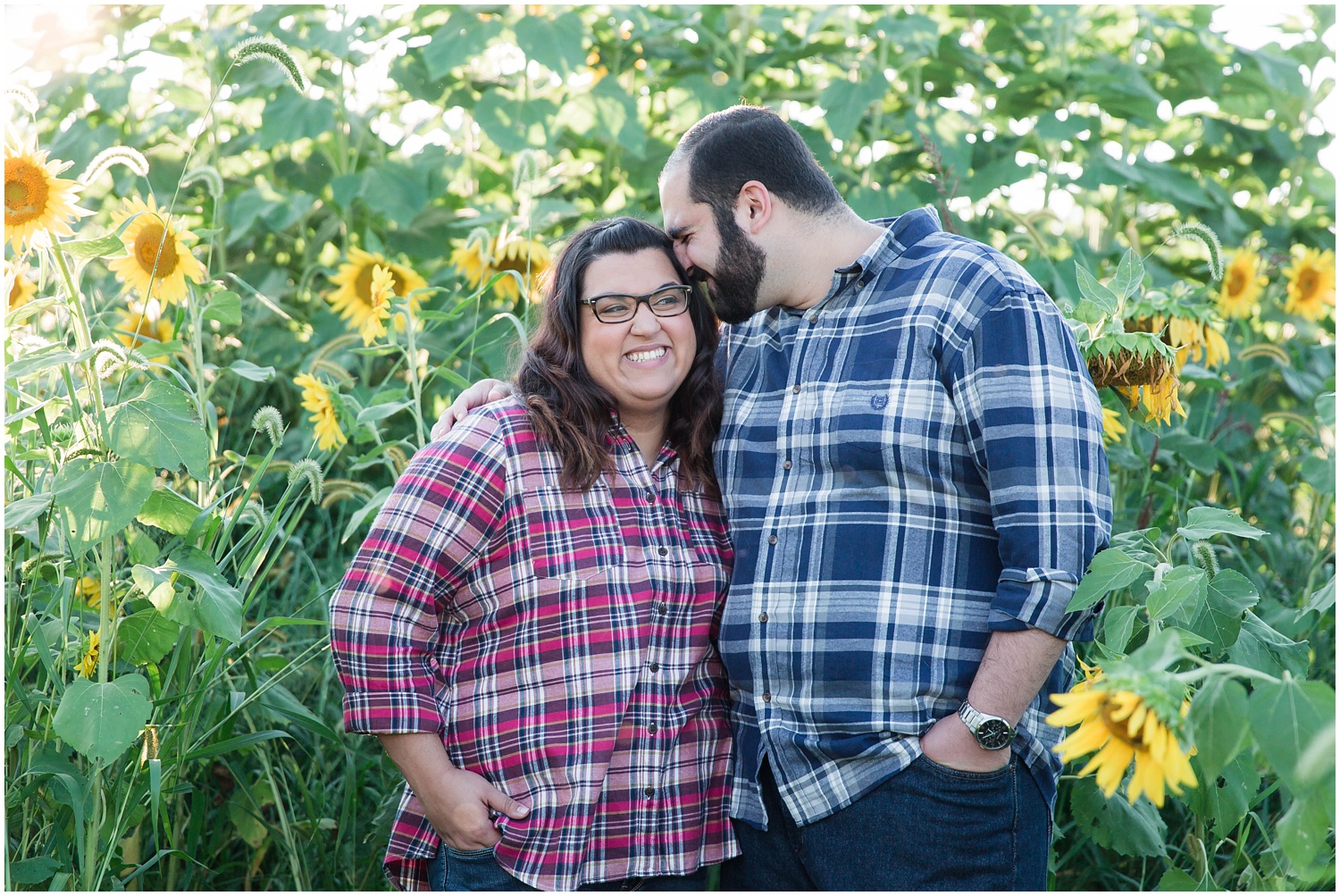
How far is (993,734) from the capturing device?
1829mm

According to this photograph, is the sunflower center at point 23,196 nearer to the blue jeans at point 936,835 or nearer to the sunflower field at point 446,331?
the sunflower field at point 446,331

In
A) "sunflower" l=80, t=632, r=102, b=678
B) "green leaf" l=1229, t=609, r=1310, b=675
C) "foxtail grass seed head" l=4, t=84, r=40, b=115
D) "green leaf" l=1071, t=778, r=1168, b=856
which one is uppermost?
"foxtail grass seed head" l=4, t=84, r=40, b=115

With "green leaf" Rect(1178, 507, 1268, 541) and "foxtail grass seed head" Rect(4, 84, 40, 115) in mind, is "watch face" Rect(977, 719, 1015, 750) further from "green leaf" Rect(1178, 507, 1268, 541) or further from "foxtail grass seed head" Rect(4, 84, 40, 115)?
"foxtail grass seed head" Rect(4, 84, 40, 115)

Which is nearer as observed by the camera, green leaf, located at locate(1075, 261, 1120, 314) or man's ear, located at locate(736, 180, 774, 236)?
green leaf, located at locate(1075, 261, 1120, 314)

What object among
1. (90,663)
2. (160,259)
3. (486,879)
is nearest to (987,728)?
(486,879)

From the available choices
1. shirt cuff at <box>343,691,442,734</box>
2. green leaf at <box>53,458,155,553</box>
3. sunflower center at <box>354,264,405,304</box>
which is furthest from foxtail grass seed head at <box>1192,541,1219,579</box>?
sunflower center at <box>354,264,405,304</box>

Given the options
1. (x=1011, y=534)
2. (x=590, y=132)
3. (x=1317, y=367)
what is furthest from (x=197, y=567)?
(x=1317, y=367)

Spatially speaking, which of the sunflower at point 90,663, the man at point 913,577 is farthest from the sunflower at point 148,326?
the man at point 913,577

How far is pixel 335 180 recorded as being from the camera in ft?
11.8

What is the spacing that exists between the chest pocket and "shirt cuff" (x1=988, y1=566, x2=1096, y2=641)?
0.64 meters

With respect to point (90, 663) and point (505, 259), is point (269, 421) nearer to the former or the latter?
point (90, 663)

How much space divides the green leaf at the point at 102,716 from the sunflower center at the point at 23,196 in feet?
2.63

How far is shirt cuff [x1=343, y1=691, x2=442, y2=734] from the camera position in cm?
191

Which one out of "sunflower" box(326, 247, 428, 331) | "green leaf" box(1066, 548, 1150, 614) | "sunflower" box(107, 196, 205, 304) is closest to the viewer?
"green leaf" box(1066, 548, 1150, 614)
